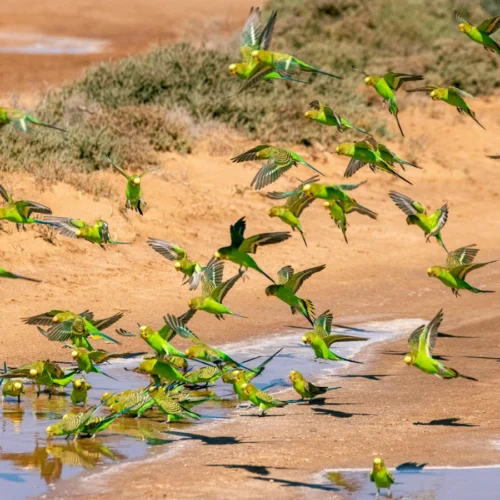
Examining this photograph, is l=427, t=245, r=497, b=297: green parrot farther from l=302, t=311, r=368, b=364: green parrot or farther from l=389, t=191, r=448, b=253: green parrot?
l=302, t=311, r=368, b=364: green parrot

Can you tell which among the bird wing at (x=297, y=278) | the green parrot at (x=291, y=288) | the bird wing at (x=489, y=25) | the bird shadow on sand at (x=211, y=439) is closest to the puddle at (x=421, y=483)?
the bird shadow on sand at (x=211, y=439)

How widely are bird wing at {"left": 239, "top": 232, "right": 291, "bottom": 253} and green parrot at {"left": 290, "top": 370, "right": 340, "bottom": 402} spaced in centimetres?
129

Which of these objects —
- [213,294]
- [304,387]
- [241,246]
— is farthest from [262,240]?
[304,387]

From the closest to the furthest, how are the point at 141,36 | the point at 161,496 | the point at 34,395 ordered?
the point at 161,496 < the point at 34,395 < the point at 141,36

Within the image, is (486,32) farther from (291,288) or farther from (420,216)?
(291,288)

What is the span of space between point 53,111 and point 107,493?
1243cm

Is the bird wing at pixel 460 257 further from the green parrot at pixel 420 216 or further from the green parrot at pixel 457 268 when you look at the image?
the green parrot at pixel 420 216

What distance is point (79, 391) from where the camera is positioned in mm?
9359

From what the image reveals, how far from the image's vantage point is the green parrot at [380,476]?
23.3 ft

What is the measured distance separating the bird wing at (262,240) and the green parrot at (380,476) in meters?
1.76

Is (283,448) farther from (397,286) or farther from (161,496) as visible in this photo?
(397,286)

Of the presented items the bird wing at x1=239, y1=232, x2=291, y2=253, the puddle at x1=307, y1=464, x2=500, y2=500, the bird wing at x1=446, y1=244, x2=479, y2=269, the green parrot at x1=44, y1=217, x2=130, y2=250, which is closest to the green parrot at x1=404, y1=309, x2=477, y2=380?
the puddle at x1=307, y1=464, x2=500, y2=500

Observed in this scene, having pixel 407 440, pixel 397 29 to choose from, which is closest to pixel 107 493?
pixel 407 440

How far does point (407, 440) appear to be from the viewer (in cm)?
862
